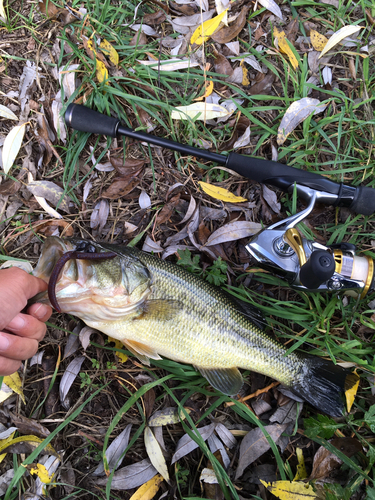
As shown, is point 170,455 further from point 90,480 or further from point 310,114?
point 310,114

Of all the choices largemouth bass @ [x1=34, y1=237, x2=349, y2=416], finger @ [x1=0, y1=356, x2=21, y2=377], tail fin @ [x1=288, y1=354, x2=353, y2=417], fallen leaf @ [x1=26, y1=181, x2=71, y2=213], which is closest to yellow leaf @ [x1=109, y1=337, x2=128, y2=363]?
largemouth bass @ [x1=34, y1=237, x2=349, y2=416]

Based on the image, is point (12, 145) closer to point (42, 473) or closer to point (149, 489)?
point (42, 473)

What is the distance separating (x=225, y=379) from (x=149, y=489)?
116cm

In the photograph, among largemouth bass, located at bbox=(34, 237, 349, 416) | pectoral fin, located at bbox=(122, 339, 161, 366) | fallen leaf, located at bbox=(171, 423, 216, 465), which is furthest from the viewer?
fallen leaf, located at bbox=(171, 423, 216, 465)

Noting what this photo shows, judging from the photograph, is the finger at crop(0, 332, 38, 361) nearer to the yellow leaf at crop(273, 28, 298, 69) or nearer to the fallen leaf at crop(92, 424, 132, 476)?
the fallen leaf at crop(92, 424, 132, 476)

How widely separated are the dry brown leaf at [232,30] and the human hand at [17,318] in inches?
113

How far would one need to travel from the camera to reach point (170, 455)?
9.29ft

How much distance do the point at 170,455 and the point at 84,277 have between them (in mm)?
1830

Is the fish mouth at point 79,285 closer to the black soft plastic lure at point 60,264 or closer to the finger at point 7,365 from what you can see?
the black soft plastic lure at point 60,264

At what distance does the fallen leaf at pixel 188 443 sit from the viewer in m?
2.77

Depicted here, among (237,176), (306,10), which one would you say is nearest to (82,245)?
(237,176)

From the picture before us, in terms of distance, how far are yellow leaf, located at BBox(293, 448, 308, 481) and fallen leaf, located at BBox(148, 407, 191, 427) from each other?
1.03m

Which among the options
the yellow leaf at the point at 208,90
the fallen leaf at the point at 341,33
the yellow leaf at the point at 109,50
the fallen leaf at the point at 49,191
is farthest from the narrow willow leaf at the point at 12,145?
the fallen leaf at the point at 341,33

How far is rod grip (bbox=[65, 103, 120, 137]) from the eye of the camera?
285 cm
